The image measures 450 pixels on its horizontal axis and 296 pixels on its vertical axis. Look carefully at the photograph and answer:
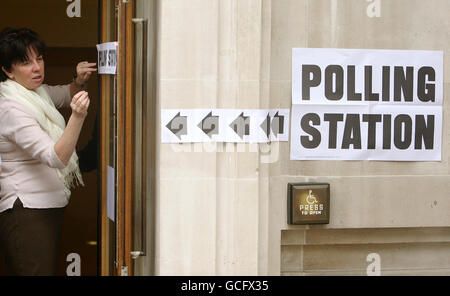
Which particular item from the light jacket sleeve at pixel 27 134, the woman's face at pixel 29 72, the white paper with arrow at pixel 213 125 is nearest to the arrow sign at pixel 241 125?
the white paper with arrow at pixel 213 125

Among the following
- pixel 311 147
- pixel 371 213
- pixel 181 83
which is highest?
pixel 181 83

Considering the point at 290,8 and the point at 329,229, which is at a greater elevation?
the point at 290,8

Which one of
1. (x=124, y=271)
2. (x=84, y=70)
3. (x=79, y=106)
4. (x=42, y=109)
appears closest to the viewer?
(x=79, y=106)

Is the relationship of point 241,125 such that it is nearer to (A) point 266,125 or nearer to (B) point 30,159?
(A) point 266,125

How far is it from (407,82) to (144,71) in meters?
1.67

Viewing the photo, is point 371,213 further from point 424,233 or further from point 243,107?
point 243,107

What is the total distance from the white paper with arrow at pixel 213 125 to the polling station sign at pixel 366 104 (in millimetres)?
303

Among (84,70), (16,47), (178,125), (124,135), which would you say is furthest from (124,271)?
(16,47)

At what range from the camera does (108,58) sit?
4.90 metres

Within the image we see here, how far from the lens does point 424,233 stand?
5.10 metres

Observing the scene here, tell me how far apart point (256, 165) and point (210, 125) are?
A: 366 millimetres

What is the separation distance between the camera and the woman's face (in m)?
4.99

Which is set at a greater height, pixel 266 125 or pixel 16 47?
pixel 16 47

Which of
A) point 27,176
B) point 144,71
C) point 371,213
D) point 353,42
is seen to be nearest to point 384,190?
point 371,213
